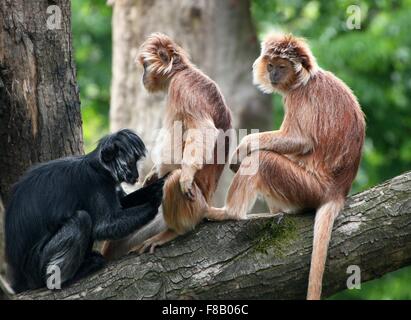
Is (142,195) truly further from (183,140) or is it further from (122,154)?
(183,140)

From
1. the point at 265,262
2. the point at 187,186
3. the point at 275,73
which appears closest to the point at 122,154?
the point at 187,186

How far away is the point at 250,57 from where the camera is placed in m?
12.7

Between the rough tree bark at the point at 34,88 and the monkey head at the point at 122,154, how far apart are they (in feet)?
3.12

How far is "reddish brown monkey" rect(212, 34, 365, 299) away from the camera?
20.3 feet

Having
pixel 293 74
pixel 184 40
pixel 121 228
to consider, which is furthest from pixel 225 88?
pixel 121 228

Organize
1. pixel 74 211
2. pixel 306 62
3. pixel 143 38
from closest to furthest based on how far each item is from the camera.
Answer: pixel 74 211
pixel 306 62
pixel 143 38

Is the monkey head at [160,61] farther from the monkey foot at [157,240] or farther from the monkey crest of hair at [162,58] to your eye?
the monkey foot at [157,240]

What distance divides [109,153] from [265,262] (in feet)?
5.06

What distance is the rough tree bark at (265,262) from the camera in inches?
232

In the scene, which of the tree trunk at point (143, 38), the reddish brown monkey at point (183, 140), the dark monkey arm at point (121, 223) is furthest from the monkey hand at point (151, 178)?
the tree trunk at point (143, 38)

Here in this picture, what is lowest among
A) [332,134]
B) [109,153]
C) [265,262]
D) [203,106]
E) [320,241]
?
[265,262]

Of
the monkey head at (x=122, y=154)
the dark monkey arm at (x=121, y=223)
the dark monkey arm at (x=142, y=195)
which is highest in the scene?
the monkey head at (x=122, y=154)

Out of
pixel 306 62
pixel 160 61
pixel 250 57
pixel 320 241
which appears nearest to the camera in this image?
pixel 320 241

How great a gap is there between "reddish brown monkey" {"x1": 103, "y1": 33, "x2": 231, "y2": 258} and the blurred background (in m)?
3.73
